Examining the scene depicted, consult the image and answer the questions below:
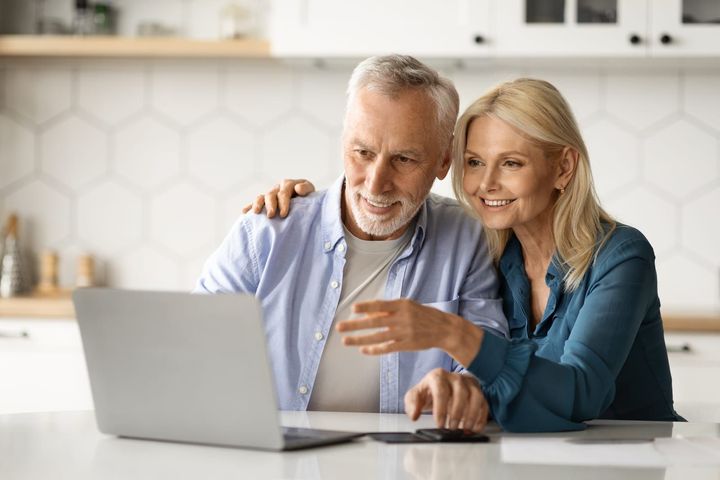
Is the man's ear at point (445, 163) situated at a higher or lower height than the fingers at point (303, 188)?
higher

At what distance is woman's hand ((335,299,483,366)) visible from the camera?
134 cm

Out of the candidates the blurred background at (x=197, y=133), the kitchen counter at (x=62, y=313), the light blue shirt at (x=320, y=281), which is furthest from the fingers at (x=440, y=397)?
the blurred background at (x=197, y=133)

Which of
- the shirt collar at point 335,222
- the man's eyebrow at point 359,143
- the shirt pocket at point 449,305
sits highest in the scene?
the man's eyebrow at point 359,143

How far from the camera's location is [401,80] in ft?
6.35

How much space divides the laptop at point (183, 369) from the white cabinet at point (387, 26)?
6.15ft

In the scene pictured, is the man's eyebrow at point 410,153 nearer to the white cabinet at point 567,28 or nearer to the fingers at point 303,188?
the fingers at point 303,188

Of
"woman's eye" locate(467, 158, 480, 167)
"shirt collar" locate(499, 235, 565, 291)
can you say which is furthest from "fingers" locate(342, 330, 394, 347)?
"woman's eye" locate(467, 158, 480, 167)

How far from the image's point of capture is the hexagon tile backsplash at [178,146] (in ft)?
11.1

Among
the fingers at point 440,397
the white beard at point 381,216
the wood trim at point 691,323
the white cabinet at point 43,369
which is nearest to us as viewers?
the fingers at point 440,397

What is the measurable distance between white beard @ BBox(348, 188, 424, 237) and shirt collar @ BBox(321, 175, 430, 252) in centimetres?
5

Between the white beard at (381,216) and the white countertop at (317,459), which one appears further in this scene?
the white beard at (381,216)

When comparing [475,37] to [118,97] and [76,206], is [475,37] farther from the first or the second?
[76,206]

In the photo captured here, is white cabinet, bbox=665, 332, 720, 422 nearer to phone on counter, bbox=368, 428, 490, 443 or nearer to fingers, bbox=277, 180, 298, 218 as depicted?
fingers, bbox=277, 180, 298, 218

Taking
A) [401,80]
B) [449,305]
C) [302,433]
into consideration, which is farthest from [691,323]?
[302,433]
